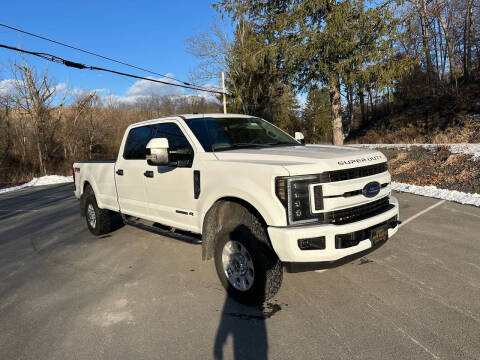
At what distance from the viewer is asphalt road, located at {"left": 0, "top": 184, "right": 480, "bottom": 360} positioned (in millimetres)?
2543

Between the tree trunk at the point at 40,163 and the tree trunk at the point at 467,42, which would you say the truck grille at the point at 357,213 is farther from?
the tree trunk at the point at 467,42

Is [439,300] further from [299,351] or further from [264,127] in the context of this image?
[264,127]

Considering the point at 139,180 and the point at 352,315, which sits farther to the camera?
the point at 139,180

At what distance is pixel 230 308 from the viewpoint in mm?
3176

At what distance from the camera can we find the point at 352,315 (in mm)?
2910

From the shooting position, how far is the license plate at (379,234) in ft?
10.0

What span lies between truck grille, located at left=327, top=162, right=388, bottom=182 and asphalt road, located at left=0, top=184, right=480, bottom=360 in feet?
3.98

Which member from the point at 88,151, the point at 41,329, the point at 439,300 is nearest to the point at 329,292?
the point at 439,300

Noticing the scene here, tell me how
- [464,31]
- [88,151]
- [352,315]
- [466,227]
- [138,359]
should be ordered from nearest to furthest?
[138,359] → [352,315] → [466,227] → [464,31] → [88,151]

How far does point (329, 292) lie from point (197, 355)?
5.09 ft

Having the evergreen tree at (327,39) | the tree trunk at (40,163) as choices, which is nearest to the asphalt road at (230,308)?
the evergreen tree at (327,39)

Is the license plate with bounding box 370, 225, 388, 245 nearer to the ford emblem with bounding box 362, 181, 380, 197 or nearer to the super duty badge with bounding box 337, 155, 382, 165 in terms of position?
the ford emblem with bounding box 362, 181, 380, 197

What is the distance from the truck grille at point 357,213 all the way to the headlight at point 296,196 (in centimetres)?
18

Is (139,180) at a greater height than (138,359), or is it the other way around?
(139,180)
